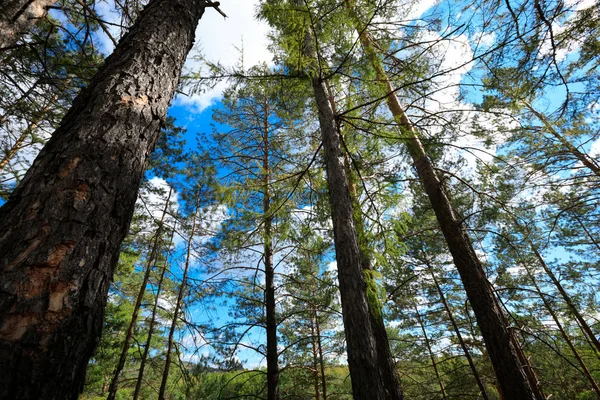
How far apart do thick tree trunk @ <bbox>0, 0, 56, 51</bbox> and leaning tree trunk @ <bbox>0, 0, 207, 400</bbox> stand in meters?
3.53

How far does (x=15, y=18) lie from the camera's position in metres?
3.31

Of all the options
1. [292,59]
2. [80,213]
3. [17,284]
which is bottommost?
[17,284]

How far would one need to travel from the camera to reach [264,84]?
4.38 meters

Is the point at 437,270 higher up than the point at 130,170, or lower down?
higher up

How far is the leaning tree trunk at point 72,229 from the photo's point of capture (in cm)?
68

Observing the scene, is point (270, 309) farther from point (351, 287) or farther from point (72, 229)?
point (72, 229)

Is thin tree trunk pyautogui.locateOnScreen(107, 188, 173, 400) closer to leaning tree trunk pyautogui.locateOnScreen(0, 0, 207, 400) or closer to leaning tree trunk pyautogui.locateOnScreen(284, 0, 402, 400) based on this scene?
leaning tree trunk pyautogui.locateOnScreen(284, 0, 402, 400)

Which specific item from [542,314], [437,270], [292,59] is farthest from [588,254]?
[292,59]

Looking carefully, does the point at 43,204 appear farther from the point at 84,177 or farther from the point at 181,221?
the point at 181,221

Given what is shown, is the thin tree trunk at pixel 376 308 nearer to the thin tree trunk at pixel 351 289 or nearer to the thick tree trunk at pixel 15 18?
the thin tree trunk at pixel 351 289

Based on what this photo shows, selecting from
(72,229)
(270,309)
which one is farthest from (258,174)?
(72,229)

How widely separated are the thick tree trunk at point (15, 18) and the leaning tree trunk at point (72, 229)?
3532 mm

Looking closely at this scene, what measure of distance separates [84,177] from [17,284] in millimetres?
408

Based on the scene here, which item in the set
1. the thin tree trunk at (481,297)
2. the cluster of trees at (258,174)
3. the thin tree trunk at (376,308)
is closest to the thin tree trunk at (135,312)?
the cluster of trees at (258,174)
